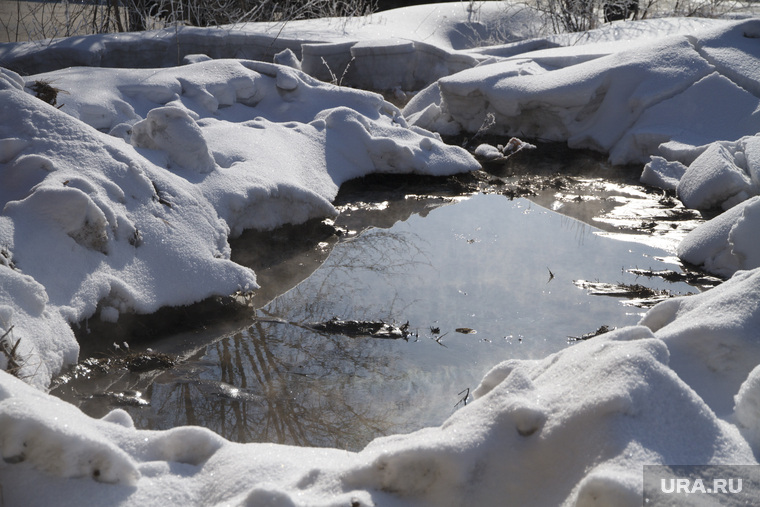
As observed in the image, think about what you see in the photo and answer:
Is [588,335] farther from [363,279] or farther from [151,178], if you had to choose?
[151,178]

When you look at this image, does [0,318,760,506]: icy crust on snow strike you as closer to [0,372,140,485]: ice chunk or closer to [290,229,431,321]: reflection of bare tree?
[0,372,140,485]: ice chunk

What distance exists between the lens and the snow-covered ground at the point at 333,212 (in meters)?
1.76

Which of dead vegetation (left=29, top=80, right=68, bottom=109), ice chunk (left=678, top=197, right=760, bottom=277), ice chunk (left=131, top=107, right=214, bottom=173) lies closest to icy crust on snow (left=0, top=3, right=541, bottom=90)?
dead vegetation (left=29, top=80, right=68, bottom=109)

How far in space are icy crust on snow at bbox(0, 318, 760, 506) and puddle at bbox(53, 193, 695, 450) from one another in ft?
3.44

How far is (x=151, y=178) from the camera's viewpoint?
4.25 m

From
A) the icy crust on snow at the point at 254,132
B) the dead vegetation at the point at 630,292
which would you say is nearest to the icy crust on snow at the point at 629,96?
the icy crust on snow at the point at 254,132

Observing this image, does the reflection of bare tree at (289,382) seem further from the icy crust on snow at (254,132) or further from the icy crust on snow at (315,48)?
the icy crust on snow at (315,48)

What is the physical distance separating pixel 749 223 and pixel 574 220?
1501mm

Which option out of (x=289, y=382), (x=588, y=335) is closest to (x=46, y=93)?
(x=289, y=382)

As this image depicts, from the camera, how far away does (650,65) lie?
707 cm

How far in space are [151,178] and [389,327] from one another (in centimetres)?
171

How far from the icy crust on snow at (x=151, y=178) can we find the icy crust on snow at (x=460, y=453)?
3.80 feet

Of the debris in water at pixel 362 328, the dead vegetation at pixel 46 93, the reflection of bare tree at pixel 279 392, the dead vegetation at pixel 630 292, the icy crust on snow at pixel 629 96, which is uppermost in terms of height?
the dead vegetation at pixel 46 93

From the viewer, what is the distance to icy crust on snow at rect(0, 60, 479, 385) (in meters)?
3.34
